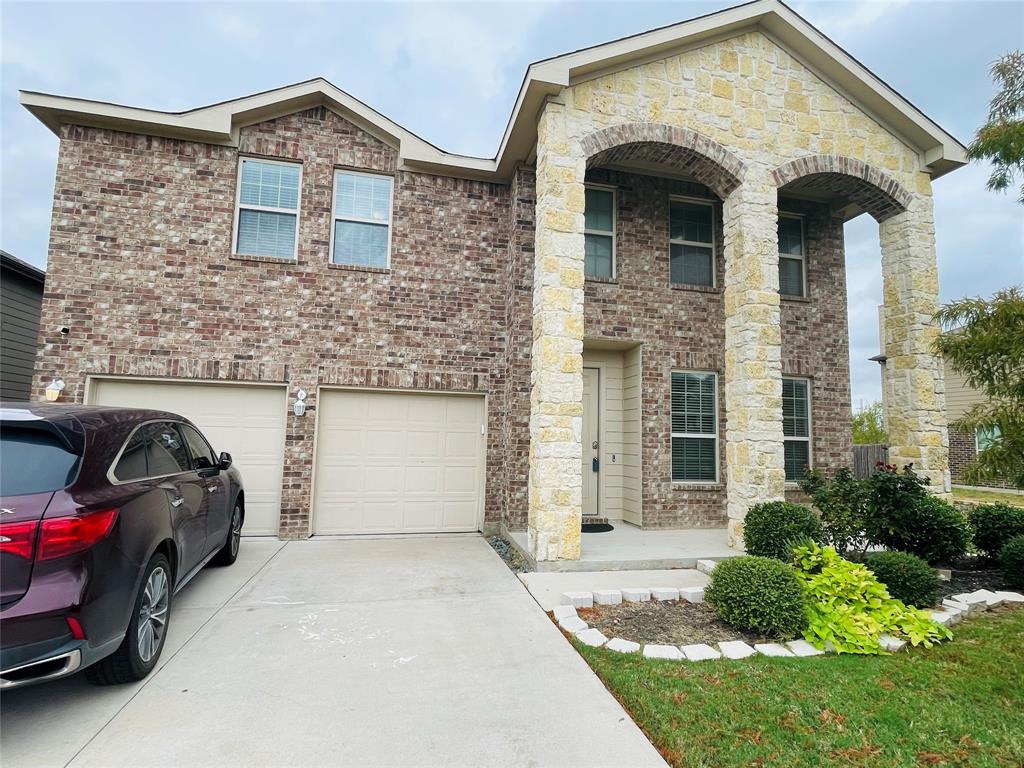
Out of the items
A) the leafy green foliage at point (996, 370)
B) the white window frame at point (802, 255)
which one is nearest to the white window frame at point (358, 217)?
the white window frame at point (802, 255)

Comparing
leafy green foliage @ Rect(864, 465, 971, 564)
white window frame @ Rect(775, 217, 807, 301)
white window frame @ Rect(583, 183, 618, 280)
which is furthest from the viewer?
white window frame @ Rect(775, 217, 807, 301)

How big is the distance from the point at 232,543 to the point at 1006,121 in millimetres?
8287

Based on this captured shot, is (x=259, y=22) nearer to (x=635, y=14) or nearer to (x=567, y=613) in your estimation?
(x=635, y=14)

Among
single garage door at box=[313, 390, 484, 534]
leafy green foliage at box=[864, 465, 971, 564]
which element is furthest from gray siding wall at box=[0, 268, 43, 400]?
leafy green foliage at box=[864, 465, 971, 564]

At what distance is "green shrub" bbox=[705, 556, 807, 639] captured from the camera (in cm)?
387

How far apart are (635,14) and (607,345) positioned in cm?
852

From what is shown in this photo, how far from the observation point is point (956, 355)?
158 inches

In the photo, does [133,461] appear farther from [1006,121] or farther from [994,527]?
[994,527]

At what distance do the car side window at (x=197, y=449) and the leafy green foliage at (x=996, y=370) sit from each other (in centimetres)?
629

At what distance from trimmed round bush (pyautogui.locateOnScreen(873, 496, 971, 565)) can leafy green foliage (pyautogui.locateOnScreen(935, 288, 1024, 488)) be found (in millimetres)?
1880

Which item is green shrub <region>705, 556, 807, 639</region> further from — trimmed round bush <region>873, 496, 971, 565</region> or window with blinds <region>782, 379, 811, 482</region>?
window with blinds <region>782, 379, 811, 482</region>

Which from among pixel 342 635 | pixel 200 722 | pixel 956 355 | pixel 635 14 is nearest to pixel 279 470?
pixel 342 635

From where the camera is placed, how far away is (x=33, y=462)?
2.61m

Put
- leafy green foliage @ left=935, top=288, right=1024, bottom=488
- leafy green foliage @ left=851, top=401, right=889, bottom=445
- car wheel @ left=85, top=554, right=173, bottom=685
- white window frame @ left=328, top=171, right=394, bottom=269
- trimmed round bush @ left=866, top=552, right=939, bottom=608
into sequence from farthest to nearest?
1. leafy green foliage @ left=851, top=401, right=889, bottom=445
2. white window frame @ left=328, top=171, right=394, bottom=269
3. trimmed round bush @ left=866, top=552, right=939, bottom=608
4. leafy green foliage @ left=935, top=288, right=1024, bottom=488
5. car wheel @ left=85, top=554, right=173, bottom=685
